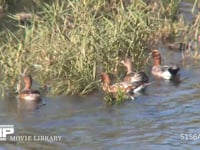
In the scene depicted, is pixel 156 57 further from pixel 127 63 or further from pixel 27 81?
pixel 27 81

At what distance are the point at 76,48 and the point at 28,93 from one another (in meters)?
0.98

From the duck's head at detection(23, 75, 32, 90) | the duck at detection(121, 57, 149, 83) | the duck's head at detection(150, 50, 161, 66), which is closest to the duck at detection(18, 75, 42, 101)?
the duck's head at detection(23, 75, 32, 90)

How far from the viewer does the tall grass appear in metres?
10.9

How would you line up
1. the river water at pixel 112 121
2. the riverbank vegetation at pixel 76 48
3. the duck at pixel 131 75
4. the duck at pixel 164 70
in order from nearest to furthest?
the river water at pixel 112 121, the riverbank vegetation at pixel 76 48, the duck at pixel 131 75, the duck at pixel 164 70

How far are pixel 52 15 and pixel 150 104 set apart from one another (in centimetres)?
236

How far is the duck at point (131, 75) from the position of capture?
11.3m

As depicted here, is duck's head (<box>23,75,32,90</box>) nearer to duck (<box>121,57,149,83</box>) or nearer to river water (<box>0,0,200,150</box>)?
river water (<box>0,0,200,150</box>)

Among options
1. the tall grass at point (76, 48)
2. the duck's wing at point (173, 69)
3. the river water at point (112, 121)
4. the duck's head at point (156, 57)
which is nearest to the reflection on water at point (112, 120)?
the river water at point (112, 121)

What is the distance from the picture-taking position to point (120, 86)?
1084 centimetres

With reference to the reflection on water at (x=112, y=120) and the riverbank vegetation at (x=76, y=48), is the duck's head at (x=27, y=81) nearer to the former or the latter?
the riverbank vegetation at (x=76, y=48)

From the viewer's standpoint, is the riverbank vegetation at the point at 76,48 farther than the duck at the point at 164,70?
No

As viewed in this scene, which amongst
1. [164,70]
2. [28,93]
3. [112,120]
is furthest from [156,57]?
[112,120]

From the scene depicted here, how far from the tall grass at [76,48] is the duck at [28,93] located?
0.55ft

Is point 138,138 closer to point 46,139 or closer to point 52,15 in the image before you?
point 46,139
